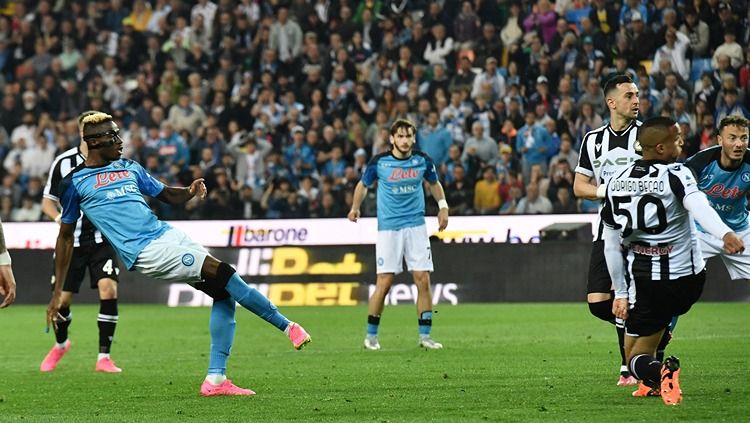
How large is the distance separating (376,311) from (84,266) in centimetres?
322

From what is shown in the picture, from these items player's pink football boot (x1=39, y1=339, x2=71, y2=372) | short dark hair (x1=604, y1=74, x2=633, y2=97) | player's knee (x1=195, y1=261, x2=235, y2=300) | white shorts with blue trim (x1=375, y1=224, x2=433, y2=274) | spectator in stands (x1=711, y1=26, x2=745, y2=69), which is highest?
spectator in stands (x1=711, y1=26, x2=745, y2=69)

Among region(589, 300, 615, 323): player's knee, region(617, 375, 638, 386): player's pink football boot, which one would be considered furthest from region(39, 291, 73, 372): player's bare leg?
region(617, 375, 638, 386): player's pink football boot

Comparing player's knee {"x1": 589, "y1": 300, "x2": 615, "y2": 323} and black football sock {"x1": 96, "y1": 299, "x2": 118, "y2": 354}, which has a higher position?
player's knee {"x1": 589, "y1": 300, "x2": 615, "y2": 323}

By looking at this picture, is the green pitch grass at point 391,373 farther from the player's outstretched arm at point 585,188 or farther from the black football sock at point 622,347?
the player's outstretched arm at point 585,188

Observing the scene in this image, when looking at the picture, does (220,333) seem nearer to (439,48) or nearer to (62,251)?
(62,251)

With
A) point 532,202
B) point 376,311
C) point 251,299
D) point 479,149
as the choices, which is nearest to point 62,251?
point 251,299

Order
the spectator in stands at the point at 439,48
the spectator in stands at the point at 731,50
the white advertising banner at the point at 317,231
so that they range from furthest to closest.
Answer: the spectator in stands at the point at 439,48 < the spectator in stands at the point at 731,50 < the white advertising banner at the point at 317,231

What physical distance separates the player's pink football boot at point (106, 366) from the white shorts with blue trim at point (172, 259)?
2854 millimetres

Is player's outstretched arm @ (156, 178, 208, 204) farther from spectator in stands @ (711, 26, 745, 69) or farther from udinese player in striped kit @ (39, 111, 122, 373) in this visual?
spectator in stands @ (711, 26, 745, 69)

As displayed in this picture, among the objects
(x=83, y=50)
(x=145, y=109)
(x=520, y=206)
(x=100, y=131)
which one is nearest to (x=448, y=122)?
(x=520, y=206)

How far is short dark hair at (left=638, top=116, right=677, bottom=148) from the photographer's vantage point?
8406mm

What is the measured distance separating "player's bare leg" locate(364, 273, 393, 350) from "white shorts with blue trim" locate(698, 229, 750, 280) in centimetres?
407

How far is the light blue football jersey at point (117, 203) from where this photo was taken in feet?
31.4

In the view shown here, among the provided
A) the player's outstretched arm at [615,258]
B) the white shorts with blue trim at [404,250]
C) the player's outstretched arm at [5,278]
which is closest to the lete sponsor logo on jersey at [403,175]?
the white shorts with blue trim at [404,250]
